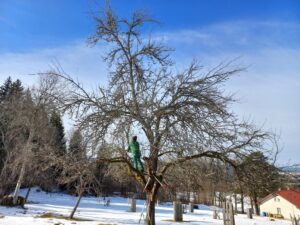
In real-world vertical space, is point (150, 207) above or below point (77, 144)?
below

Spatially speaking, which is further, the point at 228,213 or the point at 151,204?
the point at 228,213

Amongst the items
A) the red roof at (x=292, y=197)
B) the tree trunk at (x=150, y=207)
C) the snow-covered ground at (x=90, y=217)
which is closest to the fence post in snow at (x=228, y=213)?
the snow-covered ground at (x=90, y=217)

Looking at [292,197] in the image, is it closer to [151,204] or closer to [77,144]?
[151,204]

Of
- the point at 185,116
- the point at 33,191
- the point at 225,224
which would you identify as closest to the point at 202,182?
the point at 185,116

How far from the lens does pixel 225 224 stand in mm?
18297

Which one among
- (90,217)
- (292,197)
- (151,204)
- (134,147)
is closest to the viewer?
(134,147)

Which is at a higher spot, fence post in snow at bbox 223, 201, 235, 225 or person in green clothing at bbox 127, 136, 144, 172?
person in green clothing at bbox 127, 136, 144, 172

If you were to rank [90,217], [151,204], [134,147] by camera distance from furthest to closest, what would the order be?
1. [90,217]
2. [151,204]
3. [134,147]

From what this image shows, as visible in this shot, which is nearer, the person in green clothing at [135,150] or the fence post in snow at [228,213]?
the person in green clothing at [135,150]

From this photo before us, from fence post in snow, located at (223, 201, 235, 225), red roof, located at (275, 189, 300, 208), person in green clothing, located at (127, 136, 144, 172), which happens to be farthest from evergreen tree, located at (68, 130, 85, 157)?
red roof, located at (275, 189, 300, 208)

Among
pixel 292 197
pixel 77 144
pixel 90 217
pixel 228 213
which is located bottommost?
pixel 90 217

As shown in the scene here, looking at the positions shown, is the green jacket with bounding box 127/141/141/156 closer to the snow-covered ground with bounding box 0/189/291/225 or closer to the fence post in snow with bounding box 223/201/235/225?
the snow-covered ground with bounding box 0/189/291/225

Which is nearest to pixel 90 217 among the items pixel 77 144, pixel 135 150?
pixel 77 144

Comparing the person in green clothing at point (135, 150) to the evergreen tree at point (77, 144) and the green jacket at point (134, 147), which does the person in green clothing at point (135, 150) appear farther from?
the evergreen tree at point (77, 144)
